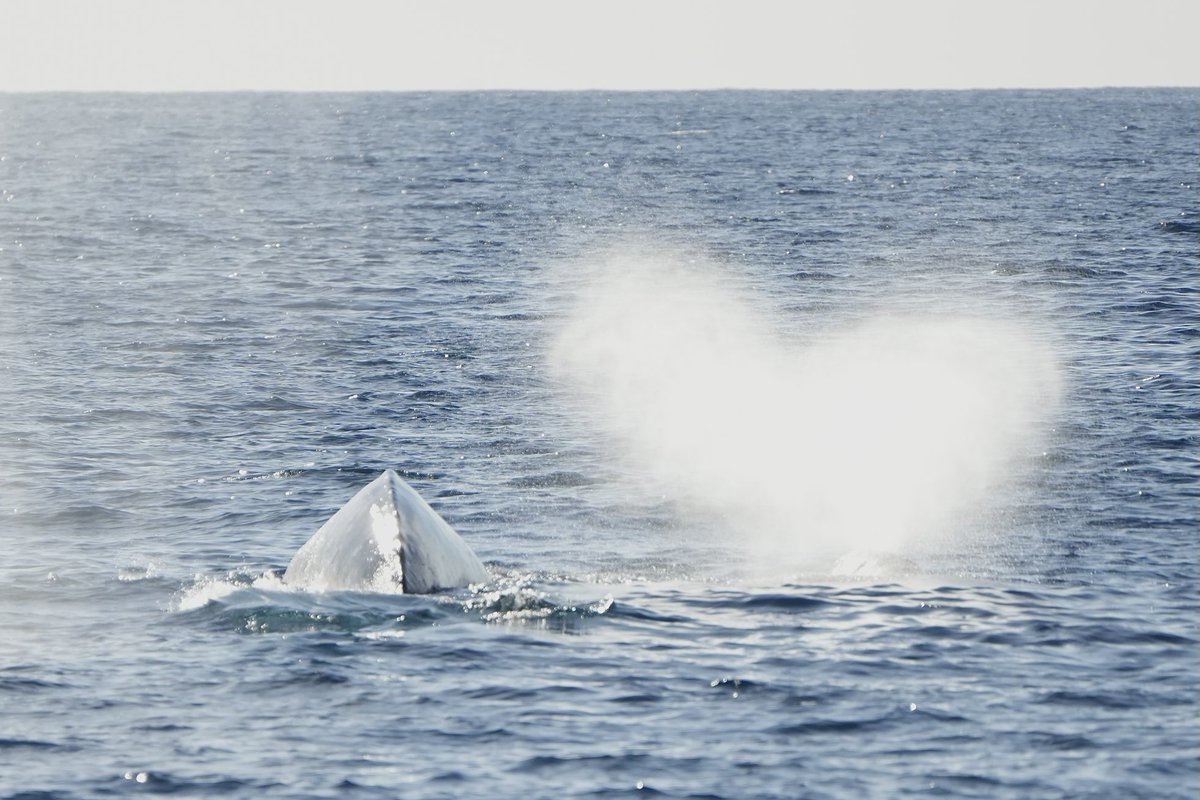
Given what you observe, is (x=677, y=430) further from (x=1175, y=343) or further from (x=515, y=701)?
(x=515, y=701)

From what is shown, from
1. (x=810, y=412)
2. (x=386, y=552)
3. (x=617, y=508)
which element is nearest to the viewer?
(x=386, y=552)

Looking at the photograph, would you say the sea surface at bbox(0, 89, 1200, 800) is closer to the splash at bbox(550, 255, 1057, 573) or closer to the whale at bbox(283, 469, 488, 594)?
the splash at bbox(550, 255, 1057, 573)

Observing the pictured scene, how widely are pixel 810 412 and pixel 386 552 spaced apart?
1590 cm

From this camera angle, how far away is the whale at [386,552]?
20.1m

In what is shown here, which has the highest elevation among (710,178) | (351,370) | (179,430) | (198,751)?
A: (710,178)

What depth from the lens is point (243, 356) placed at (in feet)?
131

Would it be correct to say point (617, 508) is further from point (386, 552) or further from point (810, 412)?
point (810, 412)

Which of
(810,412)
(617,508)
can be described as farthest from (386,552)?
(810,412)

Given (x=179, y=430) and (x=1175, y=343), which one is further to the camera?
(x=1175, y=343)

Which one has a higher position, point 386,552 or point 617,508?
point 617,508

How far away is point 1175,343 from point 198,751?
95.8 feet

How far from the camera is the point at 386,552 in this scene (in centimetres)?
2023

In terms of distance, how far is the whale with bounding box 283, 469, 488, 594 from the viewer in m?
20.1

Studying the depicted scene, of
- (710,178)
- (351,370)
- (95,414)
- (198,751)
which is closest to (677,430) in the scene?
(351,370)
